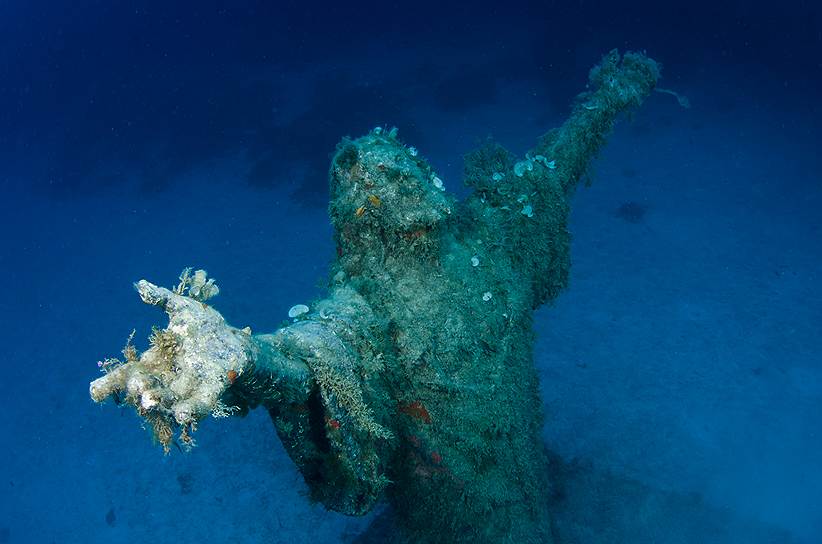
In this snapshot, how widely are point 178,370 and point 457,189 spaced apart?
577 inches

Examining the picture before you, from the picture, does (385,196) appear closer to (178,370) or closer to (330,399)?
(330,399)

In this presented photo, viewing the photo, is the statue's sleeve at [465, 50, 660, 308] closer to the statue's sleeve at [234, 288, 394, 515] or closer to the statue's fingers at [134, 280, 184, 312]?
the statue's sleeve at [234, 288, 394, 515]

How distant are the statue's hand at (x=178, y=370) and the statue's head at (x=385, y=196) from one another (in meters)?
2.27

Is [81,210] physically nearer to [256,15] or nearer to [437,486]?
[256,15]

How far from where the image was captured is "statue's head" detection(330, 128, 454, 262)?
15.6 ft

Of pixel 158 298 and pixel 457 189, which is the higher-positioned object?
pixel 457 189

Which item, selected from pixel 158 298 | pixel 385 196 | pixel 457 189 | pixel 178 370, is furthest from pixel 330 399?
pixel 457 189

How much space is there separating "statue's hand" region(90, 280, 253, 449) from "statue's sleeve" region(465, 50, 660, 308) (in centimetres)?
365

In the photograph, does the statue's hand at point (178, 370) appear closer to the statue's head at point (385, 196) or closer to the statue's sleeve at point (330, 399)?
the statue's sleeve at point (330, 399)

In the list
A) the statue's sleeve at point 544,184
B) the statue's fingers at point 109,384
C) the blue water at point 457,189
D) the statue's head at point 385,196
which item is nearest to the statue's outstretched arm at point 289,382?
the statue's fingers at point 109,384

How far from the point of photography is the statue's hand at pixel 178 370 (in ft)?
8.03

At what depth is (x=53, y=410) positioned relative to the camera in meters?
14.9

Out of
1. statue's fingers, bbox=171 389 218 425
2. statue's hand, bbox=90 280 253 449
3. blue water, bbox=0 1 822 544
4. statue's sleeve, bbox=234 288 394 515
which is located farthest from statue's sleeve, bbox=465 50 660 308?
statue's fingers, bbox=171 389 218 425

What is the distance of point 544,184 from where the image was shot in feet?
21.9
